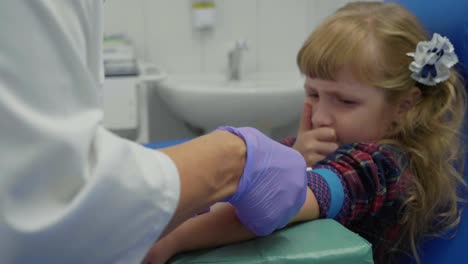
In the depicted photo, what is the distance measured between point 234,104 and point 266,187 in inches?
48.7

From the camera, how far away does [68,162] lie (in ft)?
1.54

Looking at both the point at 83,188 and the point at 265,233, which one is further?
the point at 265,233

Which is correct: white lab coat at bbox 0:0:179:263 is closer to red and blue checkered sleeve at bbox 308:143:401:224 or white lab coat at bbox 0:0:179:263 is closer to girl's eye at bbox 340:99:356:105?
red and blue checkered sleeve at bbox 308:143:401:224

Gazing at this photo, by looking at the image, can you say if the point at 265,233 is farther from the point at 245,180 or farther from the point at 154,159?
the point at 154,159

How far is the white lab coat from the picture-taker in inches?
17.7

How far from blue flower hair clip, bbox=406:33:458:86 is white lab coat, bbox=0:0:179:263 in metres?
0.67

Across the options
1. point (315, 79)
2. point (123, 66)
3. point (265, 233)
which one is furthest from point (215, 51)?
point (265, 233)

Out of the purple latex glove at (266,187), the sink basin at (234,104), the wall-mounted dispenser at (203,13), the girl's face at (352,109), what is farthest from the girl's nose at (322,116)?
the wall-mounted dispenser at (203,13)

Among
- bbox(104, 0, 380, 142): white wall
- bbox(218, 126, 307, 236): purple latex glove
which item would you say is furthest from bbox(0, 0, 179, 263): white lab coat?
bbox(104, 0, 380, 142): white wall

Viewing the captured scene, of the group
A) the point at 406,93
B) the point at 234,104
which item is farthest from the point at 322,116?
the point at 234,104

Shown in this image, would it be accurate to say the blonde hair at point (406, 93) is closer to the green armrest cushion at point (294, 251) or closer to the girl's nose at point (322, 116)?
the girl's nose at point (322, 116)

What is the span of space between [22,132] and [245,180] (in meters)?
0.27

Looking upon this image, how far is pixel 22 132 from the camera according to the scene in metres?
0.45

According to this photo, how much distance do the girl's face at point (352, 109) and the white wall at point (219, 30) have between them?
50.9 inches
